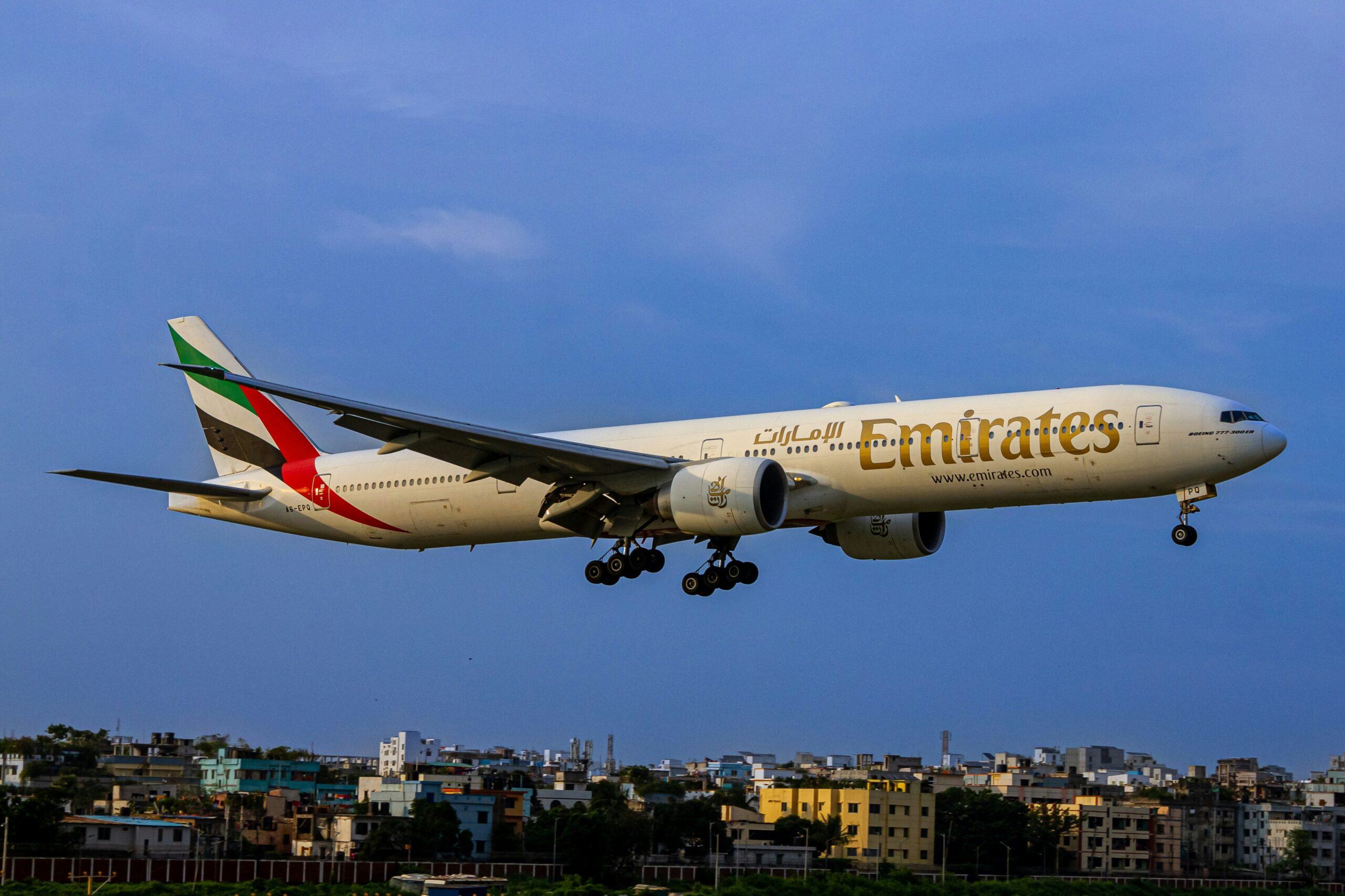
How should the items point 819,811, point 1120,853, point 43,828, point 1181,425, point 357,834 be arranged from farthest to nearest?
point 1120,853 < point 819,811 < point 357,834 < point 43,828 < point 1181,425

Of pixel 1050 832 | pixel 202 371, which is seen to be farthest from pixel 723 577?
pixel 1050 832

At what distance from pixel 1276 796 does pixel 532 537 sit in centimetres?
11435

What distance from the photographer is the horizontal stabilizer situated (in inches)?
1551

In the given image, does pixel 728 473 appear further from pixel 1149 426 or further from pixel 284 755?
pixel 284 755

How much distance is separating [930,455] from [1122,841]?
7831cm

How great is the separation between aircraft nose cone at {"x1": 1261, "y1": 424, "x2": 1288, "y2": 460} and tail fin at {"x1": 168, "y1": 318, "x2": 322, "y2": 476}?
91.8 ft

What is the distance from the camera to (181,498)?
1853 inches

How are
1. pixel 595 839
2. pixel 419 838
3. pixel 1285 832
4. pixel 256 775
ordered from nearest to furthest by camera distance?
pixel 419 838 < pixel 595 839 < pixel 256 775 < pixel 1285 832

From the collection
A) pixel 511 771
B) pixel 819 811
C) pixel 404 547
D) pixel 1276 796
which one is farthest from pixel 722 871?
pixel 1276 796

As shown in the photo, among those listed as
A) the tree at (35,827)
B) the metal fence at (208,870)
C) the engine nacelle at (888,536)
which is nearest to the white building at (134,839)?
the tree at (35,827)

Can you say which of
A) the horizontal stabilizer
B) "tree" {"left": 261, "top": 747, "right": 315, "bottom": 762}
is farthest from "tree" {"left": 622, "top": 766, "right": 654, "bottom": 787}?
the horizontal stabilizer

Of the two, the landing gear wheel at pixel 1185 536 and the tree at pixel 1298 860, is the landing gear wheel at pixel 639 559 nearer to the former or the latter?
the landing gear wheel at pixel 1185 536

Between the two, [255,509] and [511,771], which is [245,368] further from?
[511,771]

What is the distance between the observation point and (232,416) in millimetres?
48219
